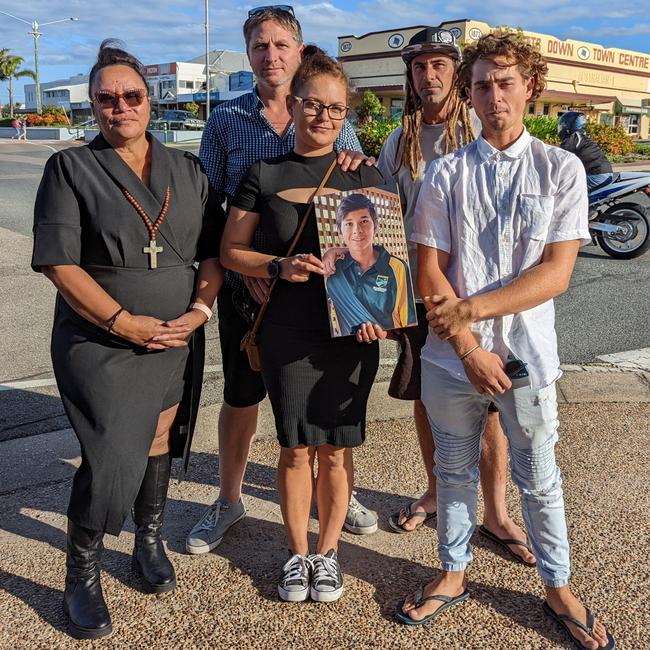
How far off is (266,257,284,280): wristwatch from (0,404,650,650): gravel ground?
1286 millimetres

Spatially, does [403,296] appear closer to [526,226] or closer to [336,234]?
[336,234]

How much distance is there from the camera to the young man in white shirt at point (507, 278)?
2.33 meters

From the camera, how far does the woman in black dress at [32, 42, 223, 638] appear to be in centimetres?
243

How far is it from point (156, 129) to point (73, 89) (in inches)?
2041

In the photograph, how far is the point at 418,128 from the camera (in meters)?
3.02

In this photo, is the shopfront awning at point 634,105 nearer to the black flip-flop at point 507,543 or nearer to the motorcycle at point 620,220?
the motorcycle at point 620,220

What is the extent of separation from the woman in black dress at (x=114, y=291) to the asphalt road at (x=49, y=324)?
6.30 ft

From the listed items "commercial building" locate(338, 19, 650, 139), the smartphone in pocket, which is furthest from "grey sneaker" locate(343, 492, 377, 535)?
"commercial building" locate(338, 19, 650, 139)

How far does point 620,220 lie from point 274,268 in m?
8.69

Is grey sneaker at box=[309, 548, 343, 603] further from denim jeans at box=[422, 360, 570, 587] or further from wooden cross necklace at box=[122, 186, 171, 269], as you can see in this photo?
wooden cross necklace at box=[122, 186, 171, 269]

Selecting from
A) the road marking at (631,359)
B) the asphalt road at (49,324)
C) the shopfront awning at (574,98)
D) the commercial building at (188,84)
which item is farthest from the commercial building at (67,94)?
the road marking at (631,359)

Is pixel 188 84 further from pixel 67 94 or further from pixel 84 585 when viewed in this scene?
pixel 84 585

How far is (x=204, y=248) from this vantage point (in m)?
2.78

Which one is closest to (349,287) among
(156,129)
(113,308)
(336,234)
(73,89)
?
(336,234)
